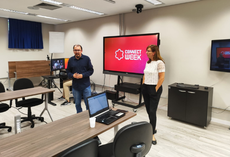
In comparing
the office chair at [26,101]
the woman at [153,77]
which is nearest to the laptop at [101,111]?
the woman at [153,77]

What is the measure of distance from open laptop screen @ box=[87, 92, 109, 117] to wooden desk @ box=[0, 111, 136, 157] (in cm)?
14

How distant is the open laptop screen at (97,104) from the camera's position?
1.89m

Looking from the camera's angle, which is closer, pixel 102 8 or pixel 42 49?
pixel 102 8

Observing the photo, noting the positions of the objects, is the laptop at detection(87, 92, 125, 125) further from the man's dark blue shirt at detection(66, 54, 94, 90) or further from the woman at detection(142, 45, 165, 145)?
the man's dark blue shirt at detection(66, 54, 94, 90)

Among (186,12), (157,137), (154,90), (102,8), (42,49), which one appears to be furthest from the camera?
(42,49)

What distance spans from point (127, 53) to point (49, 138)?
3241 mm

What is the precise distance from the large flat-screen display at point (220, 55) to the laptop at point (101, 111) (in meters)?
2.37

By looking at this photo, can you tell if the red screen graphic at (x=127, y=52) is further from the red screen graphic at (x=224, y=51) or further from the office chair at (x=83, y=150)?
the office chair at (x=83, y=150)

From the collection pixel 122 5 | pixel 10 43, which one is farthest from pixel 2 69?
pixel 122 5

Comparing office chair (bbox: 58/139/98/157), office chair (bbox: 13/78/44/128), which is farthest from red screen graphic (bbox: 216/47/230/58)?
office chair (bbox: 13/78/44/128)

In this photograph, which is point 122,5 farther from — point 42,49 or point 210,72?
point 42,49

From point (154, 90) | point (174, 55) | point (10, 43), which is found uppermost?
point (10, 43)

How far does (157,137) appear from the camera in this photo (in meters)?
3.04

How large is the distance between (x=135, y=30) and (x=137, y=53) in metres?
0.88
